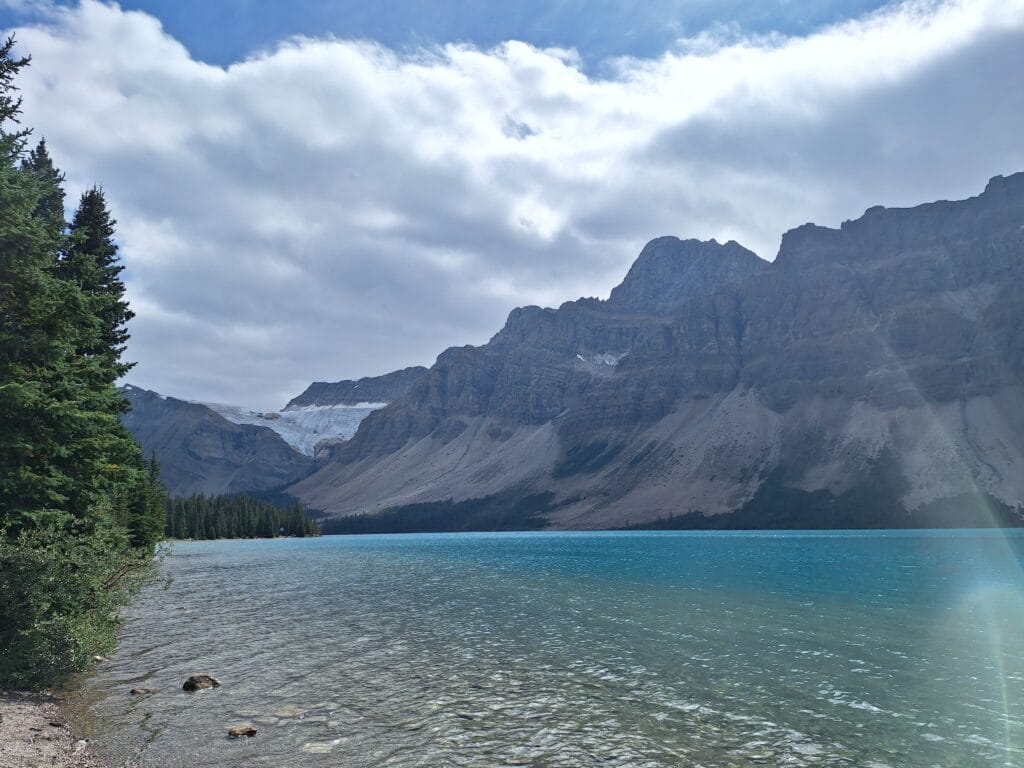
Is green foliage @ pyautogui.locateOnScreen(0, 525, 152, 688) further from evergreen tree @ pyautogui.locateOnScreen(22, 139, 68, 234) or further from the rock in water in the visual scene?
evergreen tree @ pyautogui.locateOnScreen(22, 139, 68, 234)

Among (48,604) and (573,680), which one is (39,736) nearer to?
(48,604)

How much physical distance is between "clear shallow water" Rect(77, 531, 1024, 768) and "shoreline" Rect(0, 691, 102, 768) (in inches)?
40.2

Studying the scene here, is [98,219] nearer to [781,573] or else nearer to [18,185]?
[18,185]

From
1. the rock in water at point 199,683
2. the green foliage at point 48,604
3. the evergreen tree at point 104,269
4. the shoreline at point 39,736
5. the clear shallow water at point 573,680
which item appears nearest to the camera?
the shoreline at point 39,736

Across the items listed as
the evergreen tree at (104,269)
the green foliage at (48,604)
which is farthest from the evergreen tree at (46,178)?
the green foliage at (48,604)

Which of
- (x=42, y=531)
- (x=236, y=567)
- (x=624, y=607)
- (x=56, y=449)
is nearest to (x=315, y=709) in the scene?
(x=42, y=531)

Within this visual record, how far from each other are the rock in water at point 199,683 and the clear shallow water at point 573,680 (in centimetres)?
64

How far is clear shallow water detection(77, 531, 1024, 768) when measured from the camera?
1961cm

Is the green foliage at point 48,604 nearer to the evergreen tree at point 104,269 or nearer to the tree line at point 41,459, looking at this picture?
the tree line at point 41,459

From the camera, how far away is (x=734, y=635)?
125ft

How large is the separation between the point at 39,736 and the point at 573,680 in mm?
18245

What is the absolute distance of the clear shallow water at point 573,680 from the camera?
19609 mm

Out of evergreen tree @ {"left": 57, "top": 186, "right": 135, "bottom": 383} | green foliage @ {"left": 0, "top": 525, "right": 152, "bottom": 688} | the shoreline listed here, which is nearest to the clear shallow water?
the shoreline

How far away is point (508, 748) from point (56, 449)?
19.4 metres
